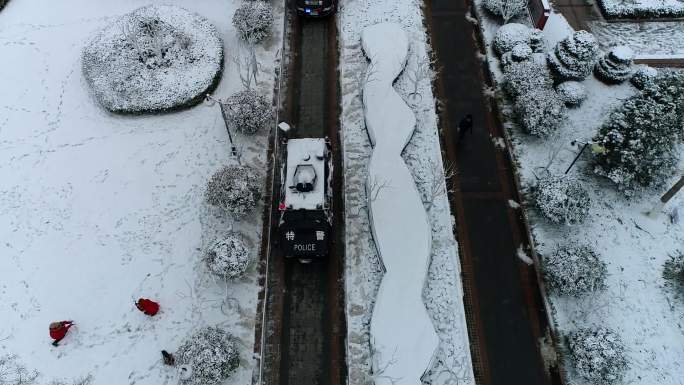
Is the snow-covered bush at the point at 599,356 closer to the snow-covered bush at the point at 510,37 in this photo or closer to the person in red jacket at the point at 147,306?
the snow-covered bush at the point at 510,37

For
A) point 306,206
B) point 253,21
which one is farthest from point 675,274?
point 253,21

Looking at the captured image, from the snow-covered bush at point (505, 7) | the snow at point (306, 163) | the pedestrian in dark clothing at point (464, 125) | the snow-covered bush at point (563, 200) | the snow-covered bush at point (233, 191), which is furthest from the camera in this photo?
the snow-covered bush at point (505, 7)

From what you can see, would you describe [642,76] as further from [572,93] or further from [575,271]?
[575,271]

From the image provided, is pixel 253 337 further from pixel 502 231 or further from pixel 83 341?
pixel 502 231

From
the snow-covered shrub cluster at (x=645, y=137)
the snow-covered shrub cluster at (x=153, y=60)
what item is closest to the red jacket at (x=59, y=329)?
the snow-covered shrub cluster at (x=153, y=60)

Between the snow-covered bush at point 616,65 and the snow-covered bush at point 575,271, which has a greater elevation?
the snow-covered bush at point 616,65

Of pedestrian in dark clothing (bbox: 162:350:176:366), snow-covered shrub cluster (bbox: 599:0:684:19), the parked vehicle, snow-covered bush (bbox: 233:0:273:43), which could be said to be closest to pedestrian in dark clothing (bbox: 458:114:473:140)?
the parked vehicle
